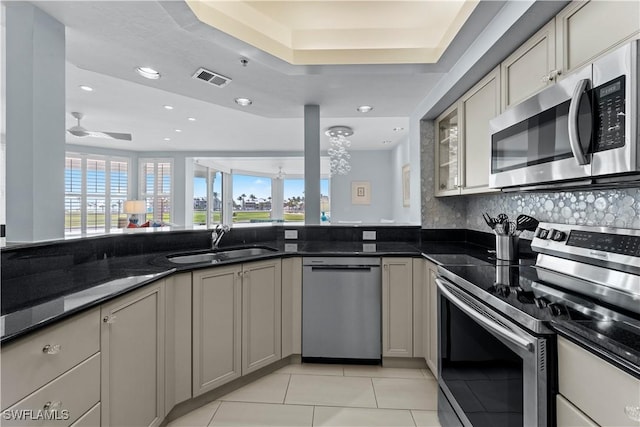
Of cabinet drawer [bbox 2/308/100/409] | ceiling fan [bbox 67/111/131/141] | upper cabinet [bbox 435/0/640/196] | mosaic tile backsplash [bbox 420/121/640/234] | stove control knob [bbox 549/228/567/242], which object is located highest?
ceiling fan [bbox 67/111/131/141]

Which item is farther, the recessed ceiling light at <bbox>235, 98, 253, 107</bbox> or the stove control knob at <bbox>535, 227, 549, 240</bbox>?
the recessed ceiling light at <bbox>235, 98, 253, 107</bbox>

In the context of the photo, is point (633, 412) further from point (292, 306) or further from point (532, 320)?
point (292, 306)

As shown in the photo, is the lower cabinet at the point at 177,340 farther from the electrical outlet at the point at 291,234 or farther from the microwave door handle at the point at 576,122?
the microwave door handle at the point at 576,122

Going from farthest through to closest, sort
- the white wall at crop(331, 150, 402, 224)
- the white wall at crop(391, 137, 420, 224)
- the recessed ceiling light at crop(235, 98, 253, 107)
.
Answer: the white wall at crop(331, 150, 402, 224)
the white wall at crop(391, 137, 420, 224)
the recessed ceiling light at crop(235, 98, 253, 107)

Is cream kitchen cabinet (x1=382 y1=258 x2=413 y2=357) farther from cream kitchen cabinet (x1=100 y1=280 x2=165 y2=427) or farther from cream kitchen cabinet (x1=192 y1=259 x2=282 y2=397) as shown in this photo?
cream kitchen cabinet (x1=100 y1=280 x2=165 y2=427)

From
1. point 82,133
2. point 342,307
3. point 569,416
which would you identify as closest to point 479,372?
point 569,416

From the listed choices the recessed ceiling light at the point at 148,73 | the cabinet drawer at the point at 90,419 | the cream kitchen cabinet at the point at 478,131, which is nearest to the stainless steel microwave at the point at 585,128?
the cream kitchen cabinet at the point at 478,131

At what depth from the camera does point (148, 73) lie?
235 centimetres

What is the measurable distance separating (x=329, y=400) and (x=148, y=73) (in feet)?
8.86

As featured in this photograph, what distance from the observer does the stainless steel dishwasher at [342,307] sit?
7.84ft

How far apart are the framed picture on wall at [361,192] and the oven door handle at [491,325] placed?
5.81 m

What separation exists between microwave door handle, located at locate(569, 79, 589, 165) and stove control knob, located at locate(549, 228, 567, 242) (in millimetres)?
567

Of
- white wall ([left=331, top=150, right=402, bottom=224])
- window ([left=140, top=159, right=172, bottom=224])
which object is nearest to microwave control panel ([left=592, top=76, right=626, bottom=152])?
white wall ([left=331, top=150, right=402, bottom=224])

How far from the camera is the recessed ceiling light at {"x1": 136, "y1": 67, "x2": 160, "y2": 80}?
2.28 metres
